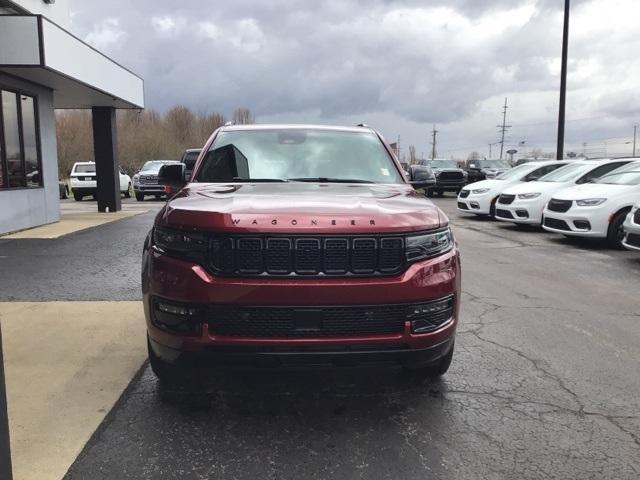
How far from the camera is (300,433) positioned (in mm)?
3121

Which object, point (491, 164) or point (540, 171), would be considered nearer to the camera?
point (540, 171)

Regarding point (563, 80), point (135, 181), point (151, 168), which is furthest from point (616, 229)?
point (151, 168)

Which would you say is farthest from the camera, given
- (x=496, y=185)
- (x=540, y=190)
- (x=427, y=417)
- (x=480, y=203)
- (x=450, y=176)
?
(x=450, y=176)

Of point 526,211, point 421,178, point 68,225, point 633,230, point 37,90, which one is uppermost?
point 37,90

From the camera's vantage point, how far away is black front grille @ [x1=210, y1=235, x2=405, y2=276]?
2912 mm

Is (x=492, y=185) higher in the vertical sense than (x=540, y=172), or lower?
lower

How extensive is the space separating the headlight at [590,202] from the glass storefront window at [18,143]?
1182cm

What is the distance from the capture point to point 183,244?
303 centimetres

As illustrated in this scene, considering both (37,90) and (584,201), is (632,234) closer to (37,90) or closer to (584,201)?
(584,201)

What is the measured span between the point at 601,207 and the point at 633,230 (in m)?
2.03

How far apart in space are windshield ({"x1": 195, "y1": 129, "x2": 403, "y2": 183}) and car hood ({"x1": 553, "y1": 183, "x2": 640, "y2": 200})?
672 cm

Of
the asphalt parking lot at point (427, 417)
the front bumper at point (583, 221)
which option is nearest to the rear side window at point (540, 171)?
the front bumper at point (583, 221)

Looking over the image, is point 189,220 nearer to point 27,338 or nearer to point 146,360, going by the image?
point 146,360

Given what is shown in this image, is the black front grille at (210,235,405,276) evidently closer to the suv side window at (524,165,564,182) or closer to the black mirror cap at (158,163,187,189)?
the black mirror cap at (158,163,187,189)
